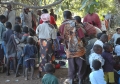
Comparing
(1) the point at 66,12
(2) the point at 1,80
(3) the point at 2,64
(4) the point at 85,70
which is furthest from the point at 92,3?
(3) the point at 2,64

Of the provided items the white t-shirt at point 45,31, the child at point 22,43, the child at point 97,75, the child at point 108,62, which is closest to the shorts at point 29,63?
the child at point 22,43

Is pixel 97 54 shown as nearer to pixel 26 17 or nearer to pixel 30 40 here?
pixel 30 40

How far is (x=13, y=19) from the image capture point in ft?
26.2

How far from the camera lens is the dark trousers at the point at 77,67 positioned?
17.9ft

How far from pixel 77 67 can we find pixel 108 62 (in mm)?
738

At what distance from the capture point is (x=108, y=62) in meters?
5.26

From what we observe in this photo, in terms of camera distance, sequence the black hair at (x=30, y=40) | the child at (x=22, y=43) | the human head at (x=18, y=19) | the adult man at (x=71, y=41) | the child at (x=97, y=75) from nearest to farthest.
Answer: the child at (x=97, y=75) → the adult man at (x=71, y=41) → the black hair at (x=30, y=40) → the child at (x=22, y=43) → the human head at (x=18, y=19)

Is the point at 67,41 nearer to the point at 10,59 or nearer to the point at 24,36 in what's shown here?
the point at 24,36

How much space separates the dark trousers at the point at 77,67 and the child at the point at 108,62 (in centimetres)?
48

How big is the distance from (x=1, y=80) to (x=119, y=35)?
3486 mm

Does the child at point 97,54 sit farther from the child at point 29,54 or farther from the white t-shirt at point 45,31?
the child at point 29,54

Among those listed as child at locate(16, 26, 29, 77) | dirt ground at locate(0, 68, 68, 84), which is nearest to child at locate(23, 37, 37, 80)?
dirt ground at locate(0, 68, 68, 84)

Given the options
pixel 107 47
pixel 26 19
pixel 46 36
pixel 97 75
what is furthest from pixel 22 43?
pixel 97 75

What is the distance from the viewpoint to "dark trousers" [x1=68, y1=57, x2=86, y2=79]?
5.45 m
